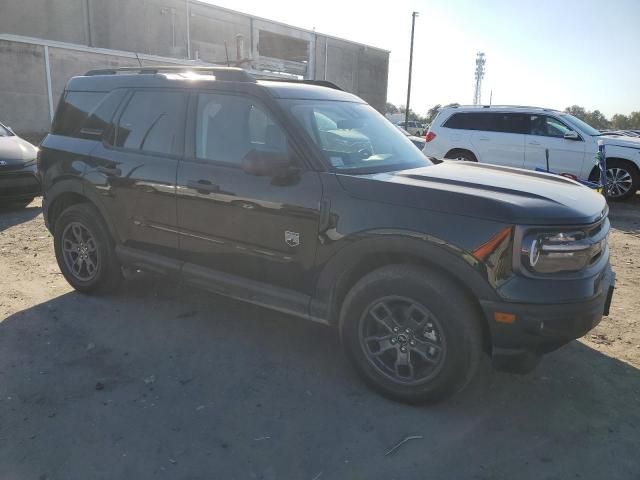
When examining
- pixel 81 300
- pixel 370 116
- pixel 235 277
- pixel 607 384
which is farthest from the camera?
pixel 81 300

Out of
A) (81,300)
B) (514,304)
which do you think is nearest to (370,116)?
(514,304)

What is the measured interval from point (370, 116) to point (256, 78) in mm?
986

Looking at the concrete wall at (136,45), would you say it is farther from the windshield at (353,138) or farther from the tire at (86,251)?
the windshield at (353,138)

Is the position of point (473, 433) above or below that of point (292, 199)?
below

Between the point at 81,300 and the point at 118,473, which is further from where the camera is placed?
the point at 81,300

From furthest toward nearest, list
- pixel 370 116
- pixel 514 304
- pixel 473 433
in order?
pixel 370 116, pixel 473 433, pixel 514 304

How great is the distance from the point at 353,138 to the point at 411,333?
1.51m

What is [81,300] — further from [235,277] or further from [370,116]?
[370,116]

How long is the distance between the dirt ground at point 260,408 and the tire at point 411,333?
19 centimetres

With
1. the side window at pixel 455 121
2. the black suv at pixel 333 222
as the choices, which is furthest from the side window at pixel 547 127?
the black suv at pixel 333 222

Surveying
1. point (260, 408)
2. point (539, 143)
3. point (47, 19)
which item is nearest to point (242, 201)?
point (260, 408)

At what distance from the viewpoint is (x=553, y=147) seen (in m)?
10.5

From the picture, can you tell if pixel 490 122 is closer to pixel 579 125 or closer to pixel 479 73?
pixel 579 125

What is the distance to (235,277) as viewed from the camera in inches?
143
